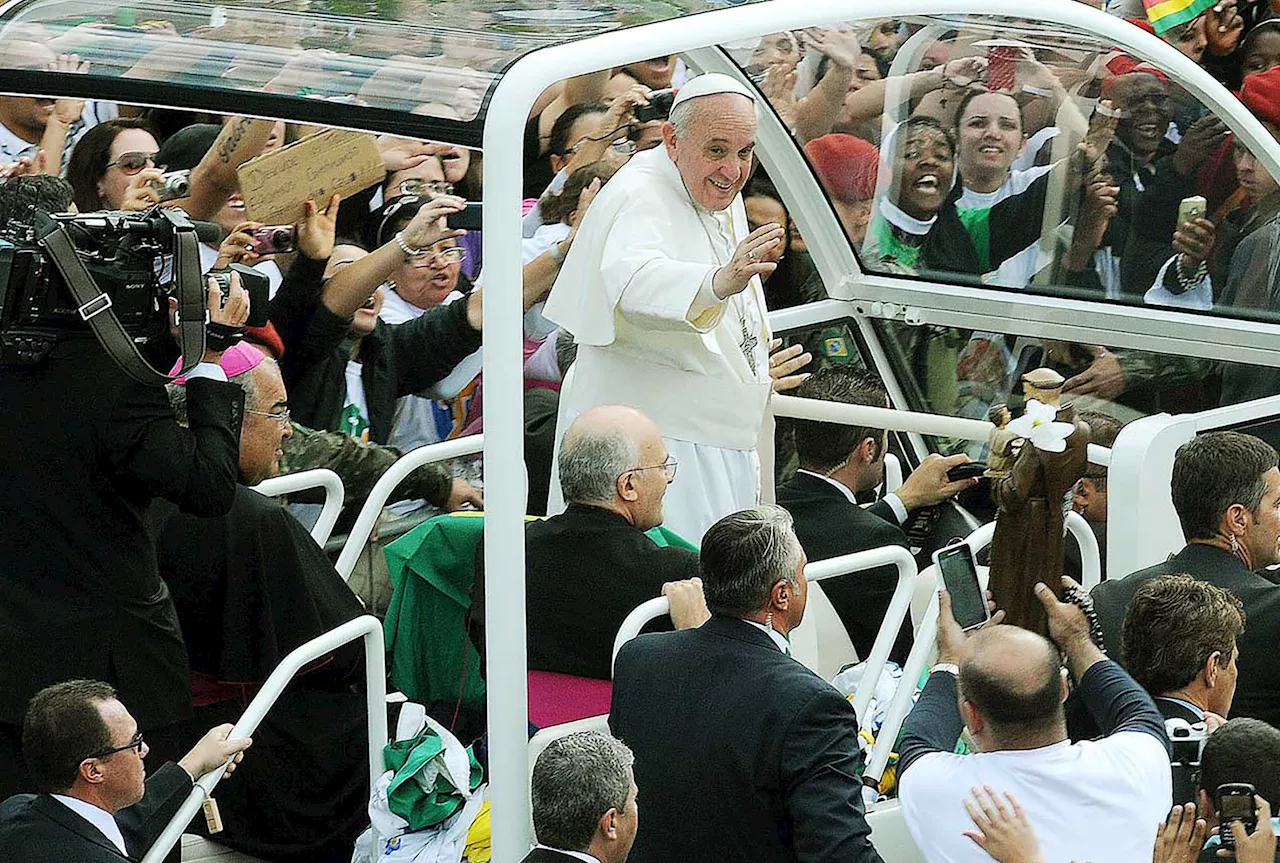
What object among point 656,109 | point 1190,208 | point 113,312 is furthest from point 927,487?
point 113,312

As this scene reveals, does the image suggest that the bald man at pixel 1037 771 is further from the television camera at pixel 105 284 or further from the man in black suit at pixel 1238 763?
the television camera at pixel 105 284

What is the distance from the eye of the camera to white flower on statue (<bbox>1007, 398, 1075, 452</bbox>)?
15.0 ft

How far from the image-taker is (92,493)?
434 centimetres

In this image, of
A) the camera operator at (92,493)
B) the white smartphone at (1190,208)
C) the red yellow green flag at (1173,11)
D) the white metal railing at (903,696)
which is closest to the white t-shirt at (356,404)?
the camera operator at (92,493)

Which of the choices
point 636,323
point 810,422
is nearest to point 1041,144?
point 810,422

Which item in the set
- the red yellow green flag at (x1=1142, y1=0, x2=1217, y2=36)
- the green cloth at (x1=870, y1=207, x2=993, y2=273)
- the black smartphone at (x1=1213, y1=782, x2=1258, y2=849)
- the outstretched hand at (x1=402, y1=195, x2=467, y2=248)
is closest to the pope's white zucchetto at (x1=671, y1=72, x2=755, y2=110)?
the outstretched hand at (x1=402, y1=195, x2=467, y2=248)

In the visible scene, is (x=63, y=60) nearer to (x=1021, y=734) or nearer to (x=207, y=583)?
(x=207, y=583)

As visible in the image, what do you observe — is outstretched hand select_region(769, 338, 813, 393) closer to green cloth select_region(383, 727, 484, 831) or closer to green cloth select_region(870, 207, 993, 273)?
green cloth select_region(870, 207, 993, 273)

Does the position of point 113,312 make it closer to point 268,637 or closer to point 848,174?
point 268,637

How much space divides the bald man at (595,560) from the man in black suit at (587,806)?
0.58m

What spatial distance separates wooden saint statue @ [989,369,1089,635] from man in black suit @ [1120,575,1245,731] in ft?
1.31

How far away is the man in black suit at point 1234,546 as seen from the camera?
4598 mm

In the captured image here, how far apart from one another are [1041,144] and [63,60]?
2.79 metres

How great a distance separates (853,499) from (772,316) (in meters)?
1.09
